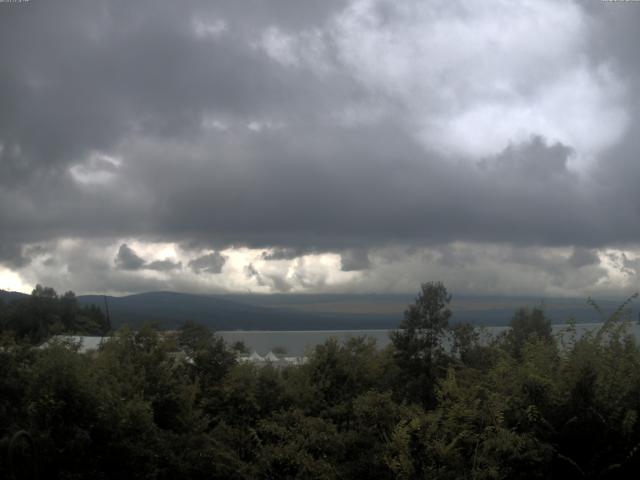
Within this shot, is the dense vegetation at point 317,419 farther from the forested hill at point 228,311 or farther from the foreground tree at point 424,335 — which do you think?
the forested hill at point 228,311

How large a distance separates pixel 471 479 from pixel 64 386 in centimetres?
660

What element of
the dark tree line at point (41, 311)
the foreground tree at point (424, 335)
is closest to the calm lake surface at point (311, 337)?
the foreground tree at point (424, 335)

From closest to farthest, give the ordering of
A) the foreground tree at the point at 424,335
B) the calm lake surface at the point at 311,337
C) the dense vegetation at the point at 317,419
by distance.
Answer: the dense vegetation at the point at 317,419 → the calm lake surface at the point at 311,337 → the foreground tree at the point at 424,335

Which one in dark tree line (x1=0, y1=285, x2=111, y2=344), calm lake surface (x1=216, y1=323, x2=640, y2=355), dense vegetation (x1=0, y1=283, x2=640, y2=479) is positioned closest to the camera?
dense vegetation (x1=0, y1=283, x2=640, y2=479)

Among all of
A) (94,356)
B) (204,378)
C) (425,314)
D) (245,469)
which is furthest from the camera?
(425,314)

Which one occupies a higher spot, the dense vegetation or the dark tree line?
the dark tree line

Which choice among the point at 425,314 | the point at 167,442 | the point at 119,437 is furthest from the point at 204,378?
the point at 425,314

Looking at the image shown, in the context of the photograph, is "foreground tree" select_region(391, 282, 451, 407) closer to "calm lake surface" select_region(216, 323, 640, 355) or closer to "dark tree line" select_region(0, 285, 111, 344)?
"calm lake surface" select_region(216, 323, 640, 355)

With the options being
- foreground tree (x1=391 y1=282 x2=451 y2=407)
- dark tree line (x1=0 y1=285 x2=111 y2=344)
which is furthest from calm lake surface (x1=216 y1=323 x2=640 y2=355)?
dark tree line (x1=0 y1=285 x2=111 y2=344)

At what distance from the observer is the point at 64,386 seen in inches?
446

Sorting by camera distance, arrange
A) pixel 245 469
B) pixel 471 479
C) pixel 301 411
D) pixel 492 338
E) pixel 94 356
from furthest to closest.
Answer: pixel 492 338
pixel 94 356
pixel 301 411
pixel 245 469
pixel 471 479

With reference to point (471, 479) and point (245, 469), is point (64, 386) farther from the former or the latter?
point (471, 479)

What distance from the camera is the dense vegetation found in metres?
11.0

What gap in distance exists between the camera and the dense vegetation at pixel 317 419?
11031 millimetres
